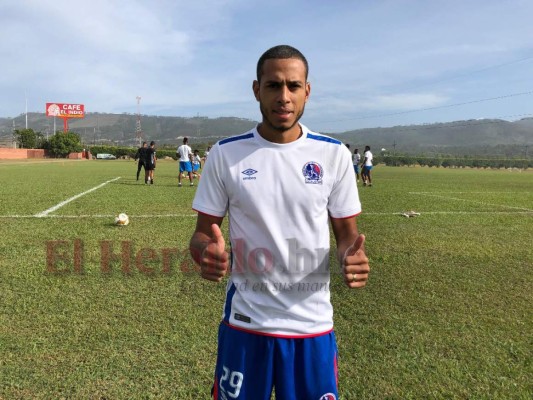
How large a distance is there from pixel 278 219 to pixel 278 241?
0.32 feet

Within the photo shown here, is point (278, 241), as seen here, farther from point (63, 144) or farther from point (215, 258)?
point (63, 144)

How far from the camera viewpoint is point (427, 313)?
4395 mm

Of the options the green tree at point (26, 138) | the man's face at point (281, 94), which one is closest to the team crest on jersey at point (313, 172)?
the man's face at point (281, 94)

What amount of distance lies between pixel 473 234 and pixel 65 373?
7.86 m

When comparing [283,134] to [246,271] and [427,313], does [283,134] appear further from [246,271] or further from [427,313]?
[427,313]

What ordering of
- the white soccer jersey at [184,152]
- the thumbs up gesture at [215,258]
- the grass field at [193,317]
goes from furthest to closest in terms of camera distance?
the white soccer jersey at [184,152]
the grass field at [193,317]
the thumbs up gesture at [215,258]

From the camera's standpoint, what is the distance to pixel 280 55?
1.93 meters

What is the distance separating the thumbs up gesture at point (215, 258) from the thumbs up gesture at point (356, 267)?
1.67ft

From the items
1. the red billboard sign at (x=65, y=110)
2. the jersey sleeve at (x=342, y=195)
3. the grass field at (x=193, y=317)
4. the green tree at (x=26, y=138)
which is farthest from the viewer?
the red billboard sign at (x=65, y=110)

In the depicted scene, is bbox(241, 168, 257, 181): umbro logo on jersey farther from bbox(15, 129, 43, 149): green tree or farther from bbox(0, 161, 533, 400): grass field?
bbox(15, 129, 43, 149): green tree

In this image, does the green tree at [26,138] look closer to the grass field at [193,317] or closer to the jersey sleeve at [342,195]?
the grass field at [193,317]

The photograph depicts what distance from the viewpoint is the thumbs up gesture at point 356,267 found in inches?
70.2

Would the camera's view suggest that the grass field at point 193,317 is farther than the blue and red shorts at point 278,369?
Yes

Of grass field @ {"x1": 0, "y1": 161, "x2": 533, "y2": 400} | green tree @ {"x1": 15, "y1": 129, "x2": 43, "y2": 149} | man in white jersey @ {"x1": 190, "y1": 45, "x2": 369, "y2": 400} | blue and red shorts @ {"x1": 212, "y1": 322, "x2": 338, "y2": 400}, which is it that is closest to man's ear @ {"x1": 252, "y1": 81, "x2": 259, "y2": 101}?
man in white jersey @ {"x1": 190, "y1": 45, "x2": 369, "y2": 400}
